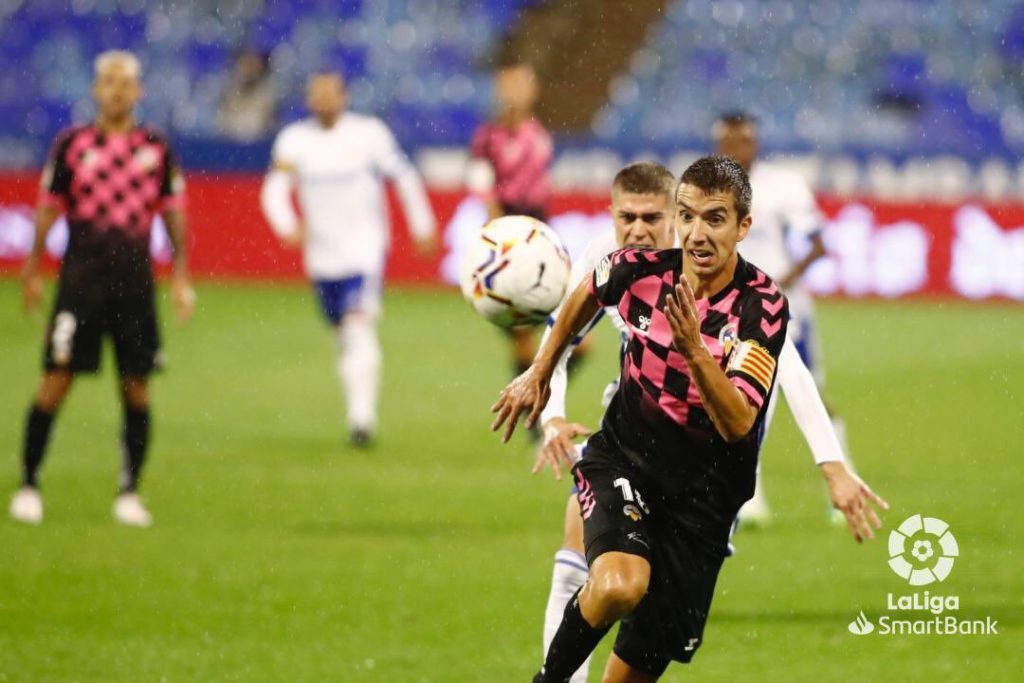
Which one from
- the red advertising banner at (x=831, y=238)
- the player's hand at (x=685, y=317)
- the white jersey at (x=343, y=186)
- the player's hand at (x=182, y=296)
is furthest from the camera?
the red advertising banner at (x=831, y=238)

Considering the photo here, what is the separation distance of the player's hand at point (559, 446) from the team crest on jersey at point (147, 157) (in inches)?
170

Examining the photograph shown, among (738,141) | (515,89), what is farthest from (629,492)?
(515,89)

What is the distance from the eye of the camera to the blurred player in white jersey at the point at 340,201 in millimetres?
11727

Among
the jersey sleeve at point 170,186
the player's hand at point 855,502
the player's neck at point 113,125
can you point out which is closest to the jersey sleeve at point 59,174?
the player's neck at point 113,125

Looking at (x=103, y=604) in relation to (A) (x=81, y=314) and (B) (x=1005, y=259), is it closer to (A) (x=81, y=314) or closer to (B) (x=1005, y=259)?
(A) (x=81, y=314)

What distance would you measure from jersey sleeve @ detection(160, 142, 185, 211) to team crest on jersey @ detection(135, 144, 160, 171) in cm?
6

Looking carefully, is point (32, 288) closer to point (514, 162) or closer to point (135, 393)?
point (135, 393)

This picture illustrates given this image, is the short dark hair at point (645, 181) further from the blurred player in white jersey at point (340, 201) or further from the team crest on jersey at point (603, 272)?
A: the blurred player in white jersey at point (340, 201)

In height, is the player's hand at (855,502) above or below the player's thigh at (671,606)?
above

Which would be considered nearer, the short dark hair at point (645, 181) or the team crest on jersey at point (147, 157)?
the short dark hair at point (645, 181)

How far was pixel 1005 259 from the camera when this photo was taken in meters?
19.1

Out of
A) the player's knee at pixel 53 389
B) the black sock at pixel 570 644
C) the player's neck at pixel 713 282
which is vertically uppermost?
the player's neck at pixel 713 282

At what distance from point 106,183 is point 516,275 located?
3661 mm

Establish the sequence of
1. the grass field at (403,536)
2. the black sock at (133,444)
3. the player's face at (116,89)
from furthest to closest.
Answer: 1. the black sock at (133,444)
2. the player's face at (116,89)
3. the grass field at (403,536)
